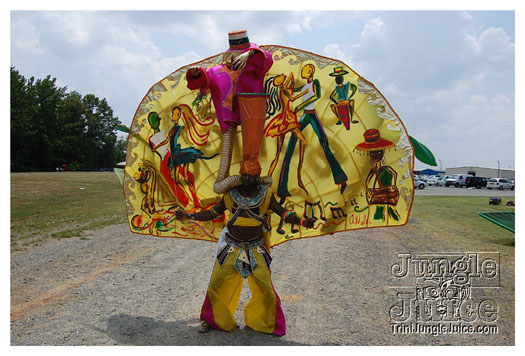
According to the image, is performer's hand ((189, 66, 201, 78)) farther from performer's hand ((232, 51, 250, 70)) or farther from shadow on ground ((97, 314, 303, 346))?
shadow on ground ((97, 314, 303, 346))

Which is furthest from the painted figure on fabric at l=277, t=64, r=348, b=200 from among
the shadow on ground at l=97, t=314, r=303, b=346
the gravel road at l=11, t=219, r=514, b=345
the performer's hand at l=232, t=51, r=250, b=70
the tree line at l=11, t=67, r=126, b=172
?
the tree line at l=11, t=67, r=126, b=172

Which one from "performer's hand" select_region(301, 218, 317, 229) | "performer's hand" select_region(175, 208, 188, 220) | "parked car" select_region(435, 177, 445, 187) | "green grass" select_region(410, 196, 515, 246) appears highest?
"performer's hand" select_region(175, 208, 188, 220)

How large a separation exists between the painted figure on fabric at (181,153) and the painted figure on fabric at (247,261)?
2.77ft

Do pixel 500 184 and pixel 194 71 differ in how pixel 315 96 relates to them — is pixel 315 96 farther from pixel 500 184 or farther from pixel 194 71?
pixel 500 184

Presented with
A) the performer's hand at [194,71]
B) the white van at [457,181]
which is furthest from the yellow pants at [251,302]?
the white van at [457,181]

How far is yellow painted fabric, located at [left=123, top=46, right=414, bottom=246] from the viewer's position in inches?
201

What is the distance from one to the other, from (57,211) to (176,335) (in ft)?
39.4

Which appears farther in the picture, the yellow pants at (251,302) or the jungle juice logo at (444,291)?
the jungle juice logo at (444,291)

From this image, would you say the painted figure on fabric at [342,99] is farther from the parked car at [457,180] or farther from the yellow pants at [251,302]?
the parked car at [457,180]

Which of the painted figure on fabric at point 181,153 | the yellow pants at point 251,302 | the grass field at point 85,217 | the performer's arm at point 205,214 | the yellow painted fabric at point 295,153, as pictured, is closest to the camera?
the yellow pants at point 251,302

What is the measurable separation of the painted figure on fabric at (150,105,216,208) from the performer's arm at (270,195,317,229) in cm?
133

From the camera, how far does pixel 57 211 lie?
49.3 ft

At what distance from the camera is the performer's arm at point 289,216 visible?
504 centimetres

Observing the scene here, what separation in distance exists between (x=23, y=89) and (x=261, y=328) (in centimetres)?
4544
